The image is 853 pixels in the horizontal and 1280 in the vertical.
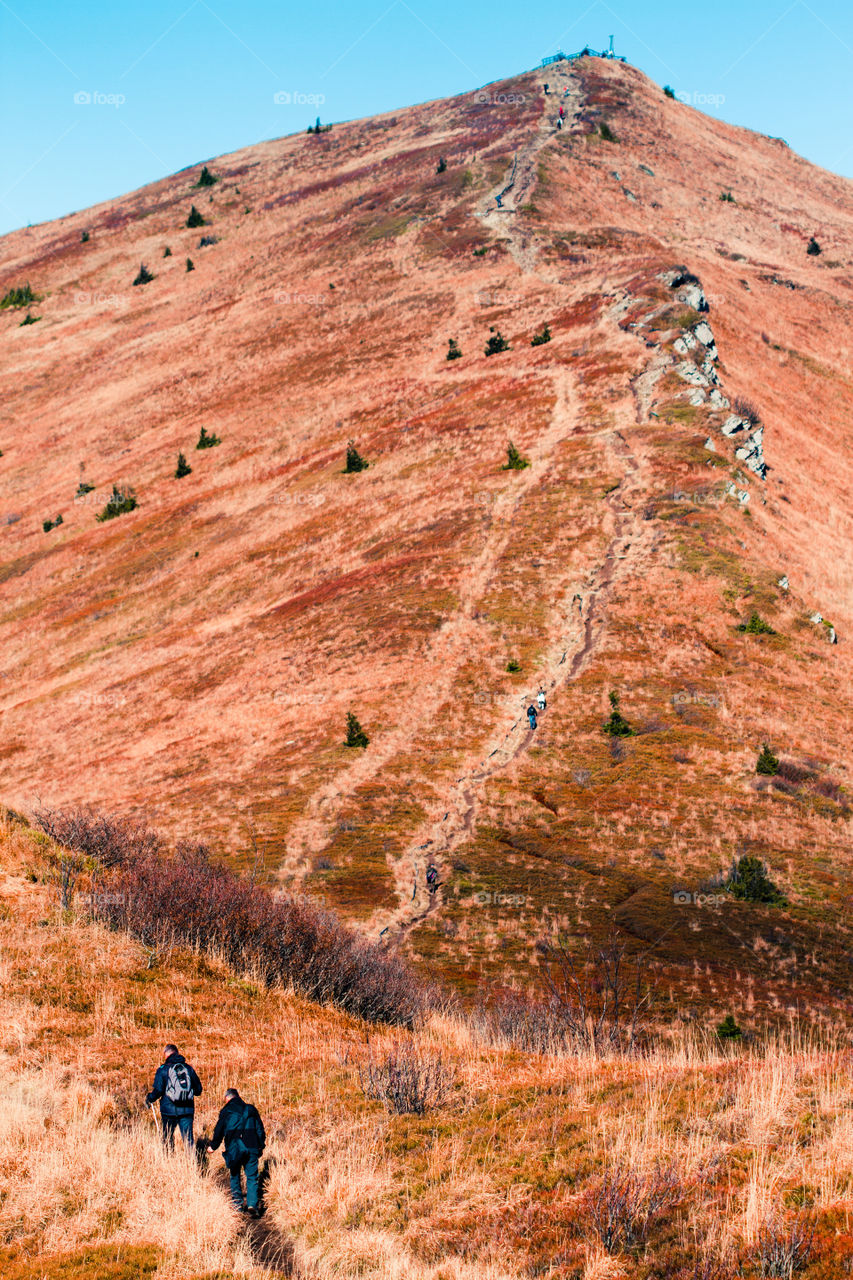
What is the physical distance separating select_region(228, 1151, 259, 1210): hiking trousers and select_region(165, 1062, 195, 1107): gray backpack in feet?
3.48

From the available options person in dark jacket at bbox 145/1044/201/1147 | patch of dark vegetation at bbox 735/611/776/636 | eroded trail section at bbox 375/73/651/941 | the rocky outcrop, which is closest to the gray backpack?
person in dark jacket at bbox 145/1044/201/1147

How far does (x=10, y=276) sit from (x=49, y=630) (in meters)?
113

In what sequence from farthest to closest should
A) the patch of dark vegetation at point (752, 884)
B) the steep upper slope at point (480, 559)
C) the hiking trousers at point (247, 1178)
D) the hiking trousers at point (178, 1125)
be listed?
the steep upper slope at point (480, 559), the patch of dark vegetation at point (752, 884), the hiking trousers at point (178, 1125), the hiking trousers at point (247, 1178)

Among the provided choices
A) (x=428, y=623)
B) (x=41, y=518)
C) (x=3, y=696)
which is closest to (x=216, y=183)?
(x=41, y=518)

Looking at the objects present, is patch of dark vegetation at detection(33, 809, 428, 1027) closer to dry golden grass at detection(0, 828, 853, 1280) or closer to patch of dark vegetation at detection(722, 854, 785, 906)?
dry golden grass at detection(0, 828, 853, 1280)

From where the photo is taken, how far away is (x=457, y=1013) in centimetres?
1672

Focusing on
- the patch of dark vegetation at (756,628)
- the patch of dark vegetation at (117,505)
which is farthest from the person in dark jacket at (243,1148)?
the patch of dark vegetation at (117,505)

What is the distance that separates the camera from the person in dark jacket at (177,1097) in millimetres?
10070

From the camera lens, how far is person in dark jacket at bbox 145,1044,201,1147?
10070 mm

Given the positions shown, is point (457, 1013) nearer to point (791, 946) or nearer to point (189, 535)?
point (791, 946)

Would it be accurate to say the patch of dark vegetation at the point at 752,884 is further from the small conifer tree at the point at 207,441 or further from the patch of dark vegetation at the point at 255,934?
the small conifer tree at the point at 207,441

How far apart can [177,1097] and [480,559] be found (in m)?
→ 35.8

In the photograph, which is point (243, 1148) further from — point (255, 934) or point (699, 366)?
point (699, 366)

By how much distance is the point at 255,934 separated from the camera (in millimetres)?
16844
